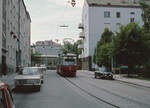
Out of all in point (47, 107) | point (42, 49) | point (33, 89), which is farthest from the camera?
point (42, 49)

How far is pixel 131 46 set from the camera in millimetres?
33344

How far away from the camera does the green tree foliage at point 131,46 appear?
33.1 m

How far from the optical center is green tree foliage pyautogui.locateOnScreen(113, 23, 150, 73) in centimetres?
3309

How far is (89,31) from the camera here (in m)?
62.7

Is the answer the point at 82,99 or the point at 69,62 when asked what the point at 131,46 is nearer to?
the point at 69,62

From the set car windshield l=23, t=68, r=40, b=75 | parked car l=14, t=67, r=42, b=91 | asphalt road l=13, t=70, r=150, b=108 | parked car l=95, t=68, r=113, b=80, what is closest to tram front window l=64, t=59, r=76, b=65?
parked car l=95, t=68, r=113, b=80

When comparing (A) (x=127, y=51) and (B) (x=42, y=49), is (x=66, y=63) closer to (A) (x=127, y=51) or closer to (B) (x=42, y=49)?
(A) (x=127, y=51)

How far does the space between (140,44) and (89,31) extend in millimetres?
30185

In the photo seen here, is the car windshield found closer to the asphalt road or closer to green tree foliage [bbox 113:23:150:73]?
the asphalt road

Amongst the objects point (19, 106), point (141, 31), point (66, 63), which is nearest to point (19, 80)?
point (19, 106)

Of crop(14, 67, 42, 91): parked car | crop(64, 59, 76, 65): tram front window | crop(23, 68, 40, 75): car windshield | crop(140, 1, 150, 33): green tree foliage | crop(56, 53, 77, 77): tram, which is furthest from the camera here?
crop(140, 1, 150, 33): green tree foliage

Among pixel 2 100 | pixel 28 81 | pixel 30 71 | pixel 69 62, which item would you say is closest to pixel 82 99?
pixel 28 81

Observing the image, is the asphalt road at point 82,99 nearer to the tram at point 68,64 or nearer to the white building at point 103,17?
the tram at point 68,64

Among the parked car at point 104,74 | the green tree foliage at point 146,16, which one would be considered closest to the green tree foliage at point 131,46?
the green tree foliage at point 146,16
